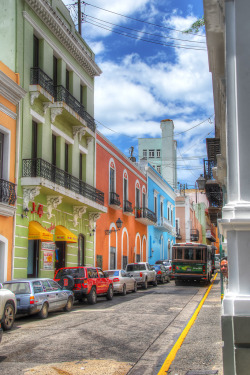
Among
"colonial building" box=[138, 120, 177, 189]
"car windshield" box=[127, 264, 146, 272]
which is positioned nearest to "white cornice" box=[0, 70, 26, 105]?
"car windshield" box=[127, 264, 146, 272]

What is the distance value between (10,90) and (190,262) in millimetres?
17254

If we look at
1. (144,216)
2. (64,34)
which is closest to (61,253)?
(64,34)

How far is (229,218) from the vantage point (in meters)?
5.60

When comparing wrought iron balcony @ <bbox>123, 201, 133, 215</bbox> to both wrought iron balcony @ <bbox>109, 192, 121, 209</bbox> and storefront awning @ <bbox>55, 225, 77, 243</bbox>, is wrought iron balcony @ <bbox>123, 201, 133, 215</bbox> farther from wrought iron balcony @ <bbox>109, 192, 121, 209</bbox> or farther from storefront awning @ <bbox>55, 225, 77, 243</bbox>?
storefront awning @ <bbox>55, 225, 77, 243</bbox>

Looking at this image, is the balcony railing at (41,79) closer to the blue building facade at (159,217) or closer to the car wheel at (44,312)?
the car wheel at (44,312)

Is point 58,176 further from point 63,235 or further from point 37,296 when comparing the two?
point 37,296

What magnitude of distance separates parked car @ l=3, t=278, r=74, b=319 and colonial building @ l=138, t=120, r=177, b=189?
141 ft

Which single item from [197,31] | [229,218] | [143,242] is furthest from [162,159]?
[229,218]

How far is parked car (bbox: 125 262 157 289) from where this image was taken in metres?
27.6

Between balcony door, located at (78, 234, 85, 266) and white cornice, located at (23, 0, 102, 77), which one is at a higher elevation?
white cornice, located at (23, 0, 102, 77)

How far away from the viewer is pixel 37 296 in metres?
14.5

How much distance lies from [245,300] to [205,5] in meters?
3.95

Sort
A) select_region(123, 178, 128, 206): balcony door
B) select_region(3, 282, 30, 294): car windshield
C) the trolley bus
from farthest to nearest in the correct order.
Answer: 1. select_region(123, 178, 128, 206): balcony door
2. the trolley bus
3. select_region(3, 282, 30, 294): car windshield

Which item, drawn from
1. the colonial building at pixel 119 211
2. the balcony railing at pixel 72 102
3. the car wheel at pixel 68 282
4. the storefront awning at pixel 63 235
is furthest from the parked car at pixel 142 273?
the car wheel at pixel 68 282
